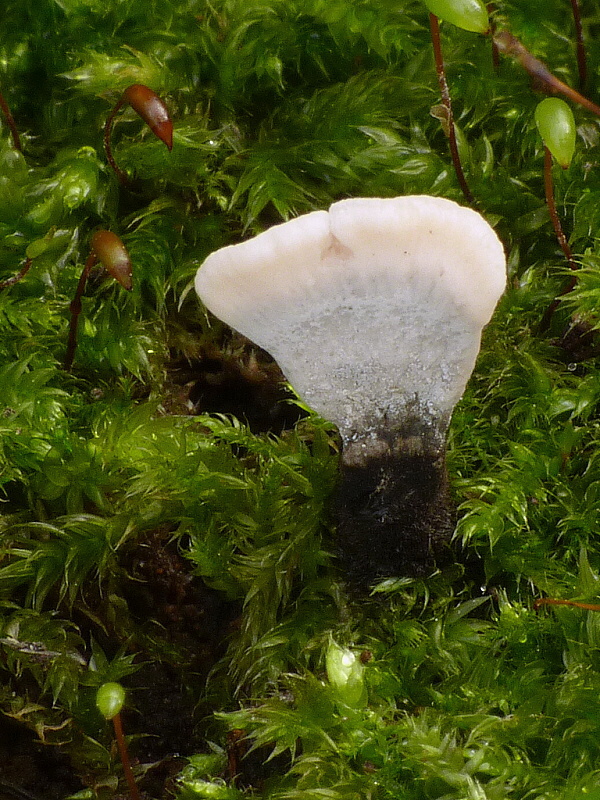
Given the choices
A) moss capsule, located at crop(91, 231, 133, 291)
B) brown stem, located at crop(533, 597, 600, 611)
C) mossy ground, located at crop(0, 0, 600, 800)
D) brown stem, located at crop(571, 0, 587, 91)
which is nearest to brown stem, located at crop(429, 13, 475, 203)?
mossy ground, located at crop(0, 0, 600, 800)

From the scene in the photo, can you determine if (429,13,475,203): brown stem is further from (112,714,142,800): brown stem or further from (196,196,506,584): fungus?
(112,714,142,800): brown stem

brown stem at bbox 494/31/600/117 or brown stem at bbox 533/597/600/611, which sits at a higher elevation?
brown stem at bbox 494/31/600/117

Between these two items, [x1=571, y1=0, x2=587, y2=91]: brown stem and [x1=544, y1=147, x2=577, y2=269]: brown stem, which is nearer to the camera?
[x1=544, y1=147, x2=577, y2=269]: brown stem

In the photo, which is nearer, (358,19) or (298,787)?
(298,787)

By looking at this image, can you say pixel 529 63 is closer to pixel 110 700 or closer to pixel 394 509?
pixel 394 509

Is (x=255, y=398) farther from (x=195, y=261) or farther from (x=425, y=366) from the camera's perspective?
(x=425, y=366)

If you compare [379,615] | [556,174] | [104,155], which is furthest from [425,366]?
[104,155]

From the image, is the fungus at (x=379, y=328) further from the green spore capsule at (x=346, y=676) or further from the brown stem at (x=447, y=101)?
the brown stem at (x=447, y=101)

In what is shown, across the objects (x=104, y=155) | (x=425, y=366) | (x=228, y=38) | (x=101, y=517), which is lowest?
(x=101, y=517)
